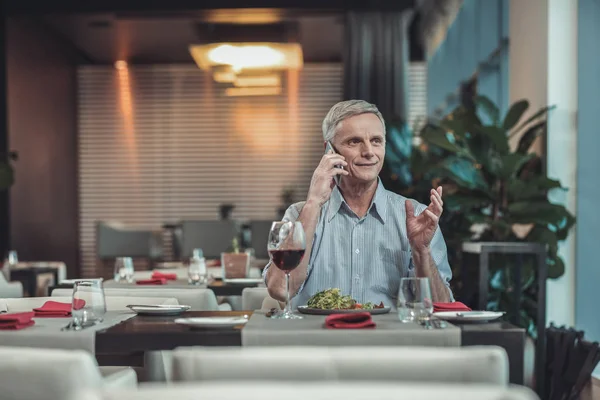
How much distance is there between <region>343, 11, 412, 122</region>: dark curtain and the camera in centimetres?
909

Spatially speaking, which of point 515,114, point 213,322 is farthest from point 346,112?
point 515,114

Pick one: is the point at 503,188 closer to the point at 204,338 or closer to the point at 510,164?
the point at 510,164

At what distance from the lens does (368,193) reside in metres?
2.64

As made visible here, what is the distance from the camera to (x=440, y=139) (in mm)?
4688

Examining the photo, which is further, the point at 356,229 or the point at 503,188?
the point at 503,188

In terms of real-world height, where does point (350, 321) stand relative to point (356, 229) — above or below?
below

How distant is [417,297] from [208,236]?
20.7ft

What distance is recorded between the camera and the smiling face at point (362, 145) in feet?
8.41

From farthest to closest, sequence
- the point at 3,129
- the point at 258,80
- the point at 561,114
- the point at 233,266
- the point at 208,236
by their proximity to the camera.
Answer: the point at 258,80
the point at 3,129
the point at 208,236
the point at 561,114
the point at 233,266

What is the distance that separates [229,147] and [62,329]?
32.9 ft

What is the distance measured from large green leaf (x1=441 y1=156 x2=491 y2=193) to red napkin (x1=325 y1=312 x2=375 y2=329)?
2.82 m

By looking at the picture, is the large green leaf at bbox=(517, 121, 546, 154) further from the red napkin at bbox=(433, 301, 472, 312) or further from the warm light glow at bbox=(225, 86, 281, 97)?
the warm light glow at bbox=(225, 86, 281, 97)

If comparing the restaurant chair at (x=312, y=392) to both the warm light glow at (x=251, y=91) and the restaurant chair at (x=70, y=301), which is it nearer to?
the restaurant chair at (x=70, y=301)

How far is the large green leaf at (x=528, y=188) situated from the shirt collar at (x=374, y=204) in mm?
2079
